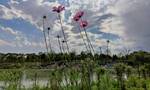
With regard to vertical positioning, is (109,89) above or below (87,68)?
below

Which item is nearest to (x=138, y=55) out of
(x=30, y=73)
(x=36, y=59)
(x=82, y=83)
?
(x=36, y=59)

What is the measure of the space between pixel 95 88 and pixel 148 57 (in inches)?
1045

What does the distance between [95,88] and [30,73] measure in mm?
5703

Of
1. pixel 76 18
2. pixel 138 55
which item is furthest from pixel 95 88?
pixel 138 55

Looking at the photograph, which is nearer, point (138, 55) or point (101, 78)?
point (101, 78)

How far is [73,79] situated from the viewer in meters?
9.02

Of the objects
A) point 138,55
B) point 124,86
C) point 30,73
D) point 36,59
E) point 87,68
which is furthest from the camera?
point 36,59

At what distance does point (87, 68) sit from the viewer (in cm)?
812

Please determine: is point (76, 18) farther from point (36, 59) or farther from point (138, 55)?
point (36, 59)

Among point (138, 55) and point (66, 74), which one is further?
point (138, 55)

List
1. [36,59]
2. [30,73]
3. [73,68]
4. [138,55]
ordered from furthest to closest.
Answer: [36,59], [138,55], [30,73], [73,68]

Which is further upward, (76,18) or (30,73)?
(76,18)

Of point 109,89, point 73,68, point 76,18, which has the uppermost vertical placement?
point 76,18

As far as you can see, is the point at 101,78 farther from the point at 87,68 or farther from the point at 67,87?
the point at 87,68
